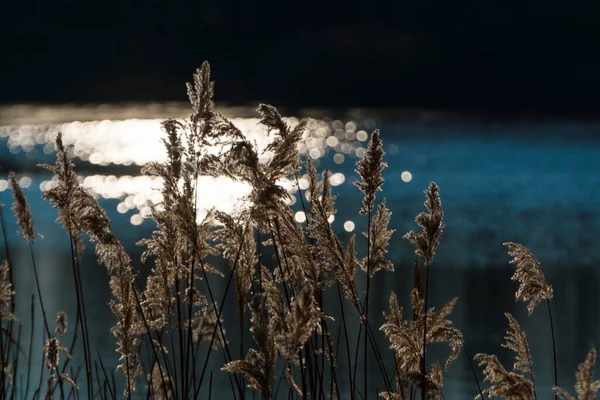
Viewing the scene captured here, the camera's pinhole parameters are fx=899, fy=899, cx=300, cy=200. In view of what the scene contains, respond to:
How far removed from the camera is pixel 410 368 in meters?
3.08

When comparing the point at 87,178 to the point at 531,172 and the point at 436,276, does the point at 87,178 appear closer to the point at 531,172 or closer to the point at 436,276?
the point at 531,172

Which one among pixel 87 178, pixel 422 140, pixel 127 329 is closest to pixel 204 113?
pixel 127 329

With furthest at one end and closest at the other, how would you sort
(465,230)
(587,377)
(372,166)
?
(465,230) < (372,166) < (587,377)

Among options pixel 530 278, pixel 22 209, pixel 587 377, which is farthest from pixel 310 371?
pixel 22 209

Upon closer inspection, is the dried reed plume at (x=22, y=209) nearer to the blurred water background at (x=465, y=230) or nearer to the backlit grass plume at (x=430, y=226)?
the blurred water background at (x=465, y=230)

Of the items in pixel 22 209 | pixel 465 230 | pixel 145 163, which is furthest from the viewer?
pixel 465 230

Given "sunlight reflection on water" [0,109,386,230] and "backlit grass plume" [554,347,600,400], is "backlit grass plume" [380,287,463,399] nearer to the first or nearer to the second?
"sunlight reflection on water" [0,109,386,230]

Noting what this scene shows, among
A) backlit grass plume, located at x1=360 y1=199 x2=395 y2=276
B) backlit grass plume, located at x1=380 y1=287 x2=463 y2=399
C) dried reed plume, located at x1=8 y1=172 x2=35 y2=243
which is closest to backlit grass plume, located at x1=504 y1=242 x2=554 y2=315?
backlit grass plume, located at x1=380 y1=287 x2=463 y2=399

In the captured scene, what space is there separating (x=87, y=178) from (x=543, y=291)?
34.4 metres

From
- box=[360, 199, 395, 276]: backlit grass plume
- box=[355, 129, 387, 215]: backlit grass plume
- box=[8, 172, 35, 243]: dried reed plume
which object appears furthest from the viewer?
box=[8, 172, 35, 243]: dried reed plume

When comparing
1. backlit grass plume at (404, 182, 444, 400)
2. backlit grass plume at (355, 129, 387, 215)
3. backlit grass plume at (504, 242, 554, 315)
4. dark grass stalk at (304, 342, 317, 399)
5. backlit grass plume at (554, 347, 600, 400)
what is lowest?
dark grass stalk at (304, 342, 317, 399)

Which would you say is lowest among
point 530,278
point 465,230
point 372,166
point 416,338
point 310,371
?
point 465,230

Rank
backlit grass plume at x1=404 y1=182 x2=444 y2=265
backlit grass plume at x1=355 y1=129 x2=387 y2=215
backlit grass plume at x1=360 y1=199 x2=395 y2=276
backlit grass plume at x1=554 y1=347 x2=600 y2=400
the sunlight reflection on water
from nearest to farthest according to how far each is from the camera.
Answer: backlit grass plume at x1=554 y1=347 x2=600 y2=400, backlit grass plume at x1=404 y1=182 x2=444 y2=265, backlit grass plume at x1=355 y1=129 x2=387 y2=215, backlit grass plume at x1=360 y1=199 x2=395 y2=276, the sunlight reflection on water

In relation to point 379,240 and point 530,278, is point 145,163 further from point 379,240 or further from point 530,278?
point 530,278
